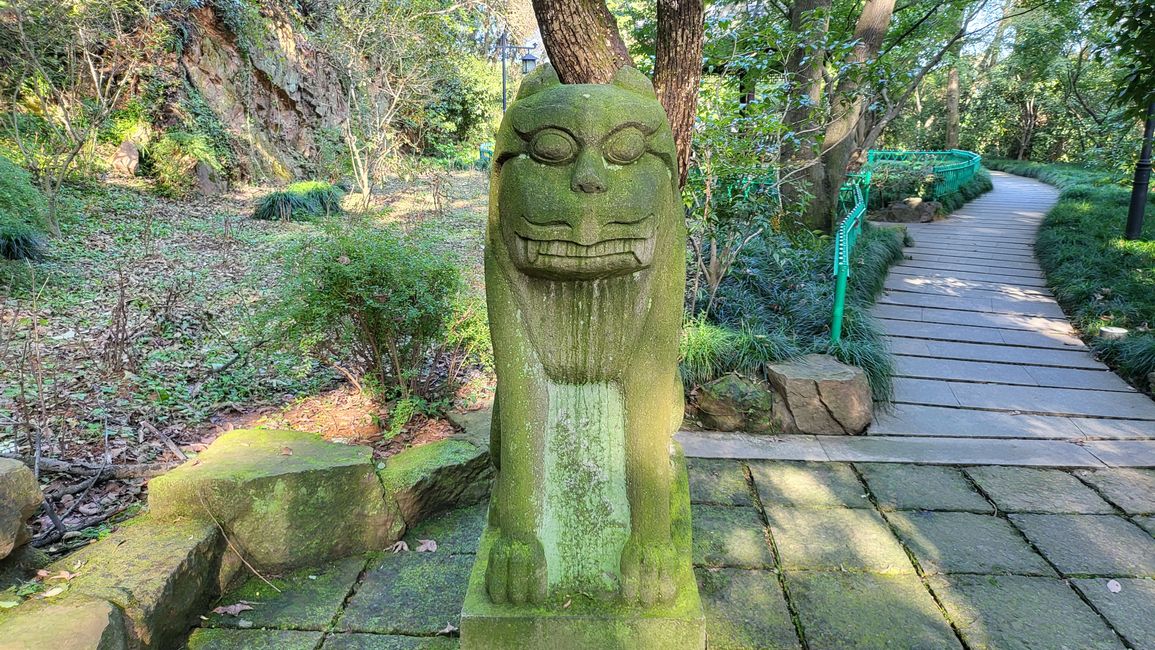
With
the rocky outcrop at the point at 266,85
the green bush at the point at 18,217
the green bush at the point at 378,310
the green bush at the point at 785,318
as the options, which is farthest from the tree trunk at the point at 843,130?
the rocky outcrop at the point at 266,85

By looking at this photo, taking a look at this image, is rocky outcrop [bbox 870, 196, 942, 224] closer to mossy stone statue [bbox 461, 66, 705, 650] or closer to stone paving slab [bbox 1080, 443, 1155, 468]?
stone paving slab [bbox 1080, 443, 1155, 468]

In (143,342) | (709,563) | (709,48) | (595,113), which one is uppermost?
(709,48)

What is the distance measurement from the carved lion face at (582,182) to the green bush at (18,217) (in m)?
6.19

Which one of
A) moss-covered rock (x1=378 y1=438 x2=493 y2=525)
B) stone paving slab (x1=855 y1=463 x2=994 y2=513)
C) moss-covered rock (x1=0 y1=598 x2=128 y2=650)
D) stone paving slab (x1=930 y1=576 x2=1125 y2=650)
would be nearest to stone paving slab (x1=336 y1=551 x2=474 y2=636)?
moss-covered rock (x1=378 y1=438 x2=493 y2=525)

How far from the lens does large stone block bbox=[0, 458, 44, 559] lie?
182cm

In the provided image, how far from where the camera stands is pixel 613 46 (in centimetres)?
323

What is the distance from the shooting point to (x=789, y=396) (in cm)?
393

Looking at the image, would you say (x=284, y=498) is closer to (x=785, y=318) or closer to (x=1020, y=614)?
(x=1020, y=614)

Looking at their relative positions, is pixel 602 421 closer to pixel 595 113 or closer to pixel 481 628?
pixel 481 628

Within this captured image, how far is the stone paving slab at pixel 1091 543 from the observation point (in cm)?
262

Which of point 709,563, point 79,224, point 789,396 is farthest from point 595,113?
point 79,224

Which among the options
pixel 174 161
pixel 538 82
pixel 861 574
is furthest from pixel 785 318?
pixel 174 161

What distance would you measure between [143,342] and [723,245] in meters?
4.44

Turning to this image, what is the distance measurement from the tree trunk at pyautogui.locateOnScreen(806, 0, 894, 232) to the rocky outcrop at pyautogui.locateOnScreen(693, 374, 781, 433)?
4.05 metres
